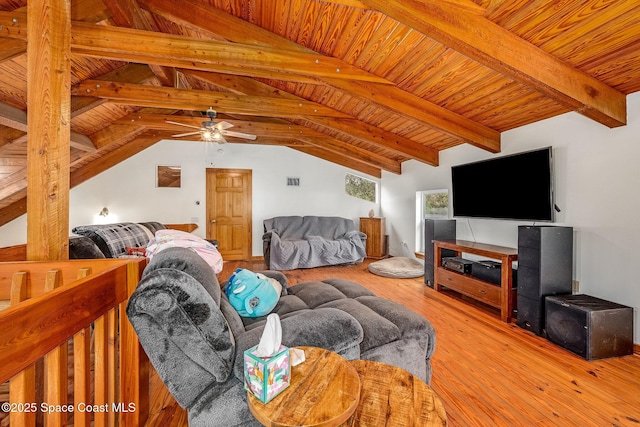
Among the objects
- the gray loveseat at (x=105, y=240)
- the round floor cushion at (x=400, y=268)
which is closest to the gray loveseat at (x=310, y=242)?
the round floor cushion at (x=400, y=268)

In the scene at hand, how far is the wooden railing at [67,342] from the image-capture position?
83cm

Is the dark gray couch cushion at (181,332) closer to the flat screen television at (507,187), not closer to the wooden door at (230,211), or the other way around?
the flat screen television at (507,187)

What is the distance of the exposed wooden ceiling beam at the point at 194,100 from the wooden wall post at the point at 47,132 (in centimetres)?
208

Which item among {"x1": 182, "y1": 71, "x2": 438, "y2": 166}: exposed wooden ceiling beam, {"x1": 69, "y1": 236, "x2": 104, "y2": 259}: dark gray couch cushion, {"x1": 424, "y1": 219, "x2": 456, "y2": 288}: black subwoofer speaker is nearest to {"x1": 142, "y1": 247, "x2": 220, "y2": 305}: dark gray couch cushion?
{"x1": 69, "y1": 236, "x2": 104, "y2": 259}: dark gray couch cushion

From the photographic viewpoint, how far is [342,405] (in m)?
0.99

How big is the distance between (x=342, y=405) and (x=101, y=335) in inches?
42.6

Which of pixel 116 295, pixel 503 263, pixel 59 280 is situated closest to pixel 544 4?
pixel 503 263

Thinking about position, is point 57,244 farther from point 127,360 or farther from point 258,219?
point 258,219

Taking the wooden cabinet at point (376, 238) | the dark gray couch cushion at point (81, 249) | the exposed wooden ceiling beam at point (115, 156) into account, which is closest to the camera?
the dark gray couch cushion at point (81, 249)

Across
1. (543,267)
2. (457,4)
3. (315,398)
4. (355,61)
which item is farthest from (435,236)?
(315,398)

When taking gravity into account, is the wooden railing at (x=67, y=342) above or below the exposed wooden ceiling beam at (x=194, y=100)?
below

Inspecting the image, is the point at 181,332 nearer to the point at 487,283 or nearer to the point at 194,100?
the point at 487,283

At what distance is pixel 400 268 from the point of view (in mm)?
5203

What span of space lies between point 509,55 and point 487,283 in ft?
7.77
